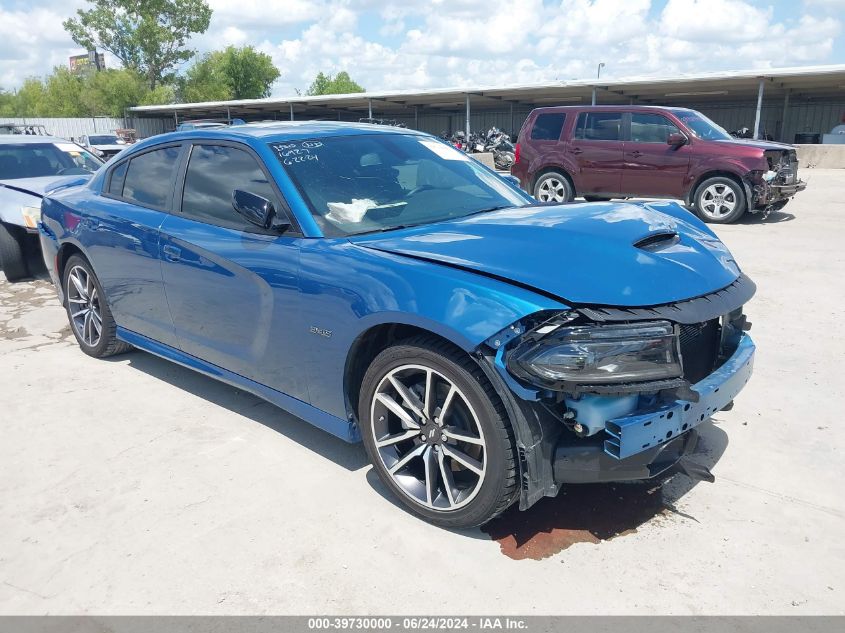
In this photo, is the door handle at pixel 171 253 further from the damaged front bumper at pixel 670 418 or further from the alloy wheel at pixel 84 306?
the damaged front bumper at pixel 670 418

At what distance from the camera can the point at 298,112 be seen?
45844 mm

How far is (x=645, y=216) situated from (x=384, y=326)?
4.77ft

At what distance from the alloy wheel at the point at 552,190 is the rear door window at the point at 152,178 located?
9.39 meters

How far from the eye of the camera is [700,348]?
301 cm

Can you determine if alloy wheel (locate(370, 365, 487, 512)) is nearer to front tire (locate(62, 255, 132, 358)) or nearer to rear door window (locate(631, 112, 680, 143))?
front tire (locate(62, 255, 132, 358))

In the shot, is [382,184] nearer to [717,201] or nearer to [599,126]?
[717,201]

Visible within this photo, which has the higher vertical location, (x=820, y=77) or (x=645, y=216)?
(x=820, y=77)

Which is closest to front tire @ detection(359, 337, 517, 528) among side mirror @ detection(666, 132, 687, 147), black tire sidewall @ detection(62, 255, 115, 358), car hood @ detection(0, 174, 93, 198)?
black tire sidewall @ detection(62, 255, 115, 358)

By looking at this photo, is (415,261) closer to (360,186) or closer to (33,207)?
(360,186)

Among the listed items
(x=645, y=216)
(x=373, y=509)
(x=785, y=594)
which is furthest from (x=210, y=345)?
(x=785, y=594)

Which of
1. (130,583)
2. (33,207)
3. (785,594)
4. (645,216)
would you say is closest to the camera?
(785,594)

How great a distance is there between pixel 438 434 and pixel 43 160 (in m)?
8.24

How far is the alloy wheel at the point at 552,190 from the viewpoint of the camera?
41.9 ft

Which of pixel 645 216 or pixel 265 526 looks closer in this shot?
pixel 265 526
